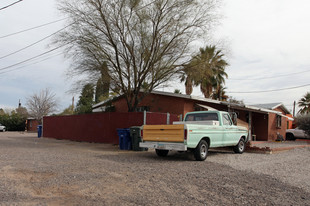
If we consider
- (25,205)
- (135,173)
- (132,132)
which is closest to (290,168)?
(135,173)

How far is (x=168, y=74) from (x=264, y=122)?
10.8 metres

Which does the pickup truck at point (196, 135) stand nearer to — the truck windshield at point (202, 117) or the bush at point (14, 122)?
the truck windshield at point (202, 117)

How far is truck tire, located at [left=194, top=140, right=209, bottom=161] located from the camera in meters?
10.3

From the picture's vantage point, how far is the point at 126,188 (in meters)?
6.08

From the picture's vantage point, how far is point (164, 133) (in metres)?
10.4

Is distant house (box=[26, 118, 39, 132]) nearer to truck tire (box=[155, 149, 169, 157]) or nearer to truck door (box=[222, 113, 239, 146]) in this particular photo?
truck tire (box=[155, 149, 169, 157])

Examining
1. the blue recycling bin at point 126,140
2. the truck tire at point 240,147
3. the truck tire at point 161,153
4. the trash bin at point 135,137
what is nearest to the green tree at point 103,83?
the blue recycling bin at point 126,140

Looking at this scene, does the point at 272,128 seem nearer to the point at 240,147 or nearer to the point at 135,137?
the point at 240,147

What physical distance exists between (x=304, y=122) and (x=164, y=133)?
1927 centimetres

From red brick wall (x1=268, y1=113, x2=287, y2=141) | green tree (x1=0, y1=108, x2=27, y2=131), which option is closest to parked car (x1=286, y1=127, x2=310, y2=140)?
red brick wall (x1=268, y1=113, x2=287, y2=141)

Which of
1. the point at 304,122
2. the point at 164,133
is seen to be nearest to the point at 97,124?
the point at 164,133

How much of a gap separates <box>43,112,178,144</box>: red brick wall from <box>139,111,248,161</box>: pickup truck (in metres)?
3.89

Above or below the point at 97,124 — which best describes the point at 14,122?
below

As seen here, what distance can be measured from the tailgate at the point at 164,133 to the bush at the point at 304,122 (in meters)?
19.0
